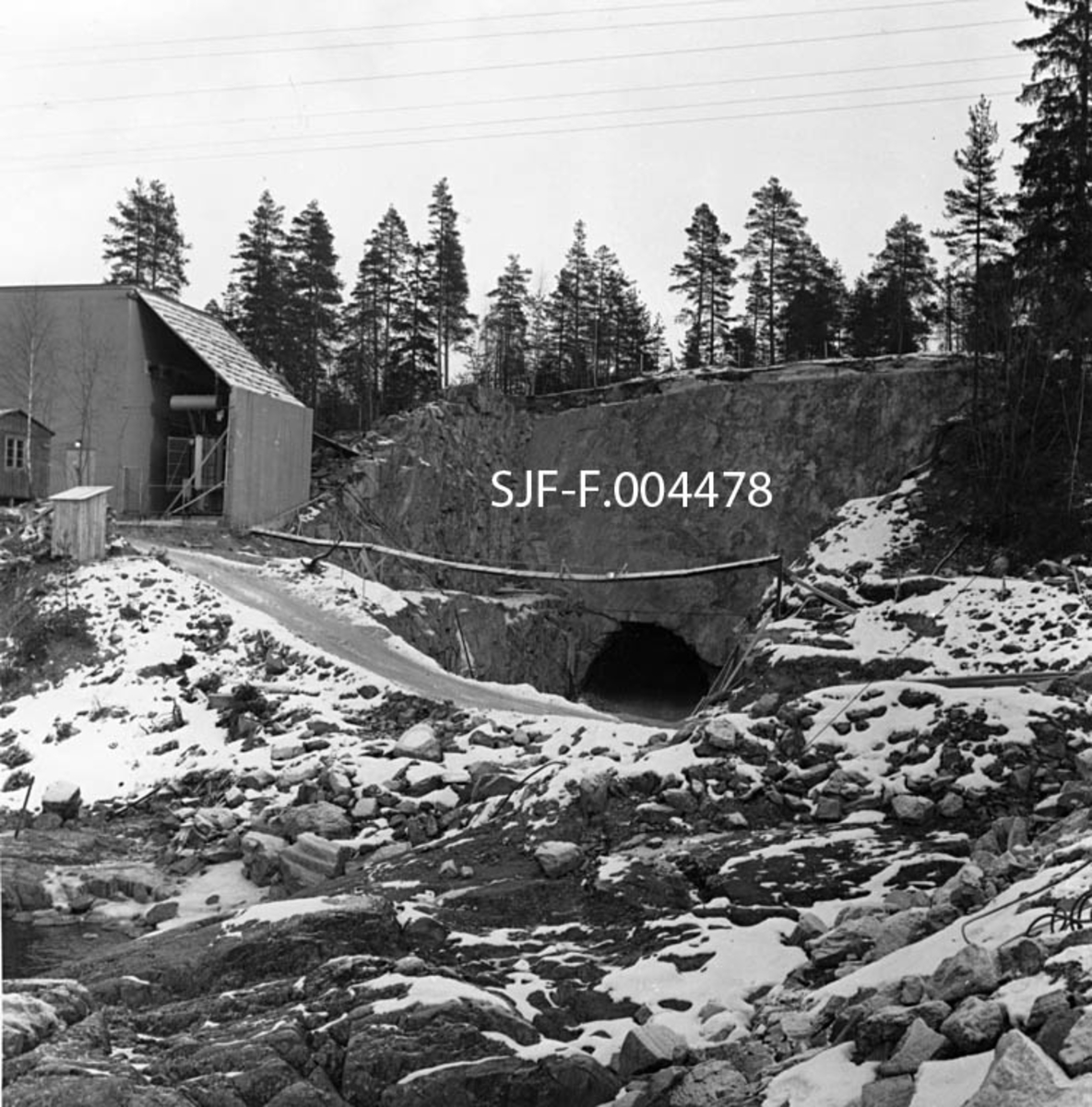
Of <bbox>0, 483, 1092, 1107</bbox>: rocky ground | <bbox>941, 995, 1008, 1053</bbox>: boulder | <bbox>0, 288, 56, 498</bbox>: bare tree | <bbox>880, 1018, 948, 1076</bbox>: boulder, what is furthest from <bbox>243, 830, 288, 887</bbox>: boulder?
<bbox>0, 288, 56, 498</bbox>: bare tree

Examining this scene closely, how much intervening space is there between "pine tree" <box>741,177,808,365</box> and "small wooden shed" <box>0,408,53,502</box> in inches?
756

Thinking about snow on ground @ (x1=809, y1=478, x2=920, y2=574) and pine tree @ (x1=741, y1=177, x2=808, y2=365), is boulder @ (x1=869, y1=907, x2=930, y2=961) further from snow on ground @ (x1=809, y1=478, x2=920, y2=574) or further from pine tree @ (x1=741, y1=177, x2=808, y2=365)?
pine tree @ (x1=741, y1=177, x2=808, y2=365)

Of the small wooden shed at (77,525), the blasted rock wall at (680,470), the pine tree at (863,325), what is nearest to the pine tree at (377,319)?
the blasted rock wall at (680,470)

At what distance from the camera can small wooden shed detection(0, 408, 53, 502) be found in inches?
872

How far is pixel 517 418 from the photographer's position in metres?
38.8

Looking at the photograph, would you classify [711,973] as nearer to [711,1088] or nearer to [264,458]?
[711,1088]

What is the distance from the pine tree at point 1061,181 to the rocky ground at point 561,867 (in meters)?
4.65

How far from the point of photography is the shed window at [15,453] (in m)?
22.4

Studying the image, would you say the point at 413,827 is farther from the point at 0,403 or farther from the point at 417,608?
the point at 0,403

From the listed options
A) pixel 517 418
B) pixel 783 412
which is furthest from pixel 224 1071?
pixel 517 418

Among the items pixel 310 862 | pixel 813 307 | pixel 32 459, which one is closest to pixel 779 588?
pixel 310 862

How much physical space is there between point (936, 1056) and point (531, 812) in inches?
243

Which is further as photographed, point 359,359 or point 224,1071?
point 359,359

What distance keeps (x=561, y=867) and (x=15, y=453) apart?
18.5m
